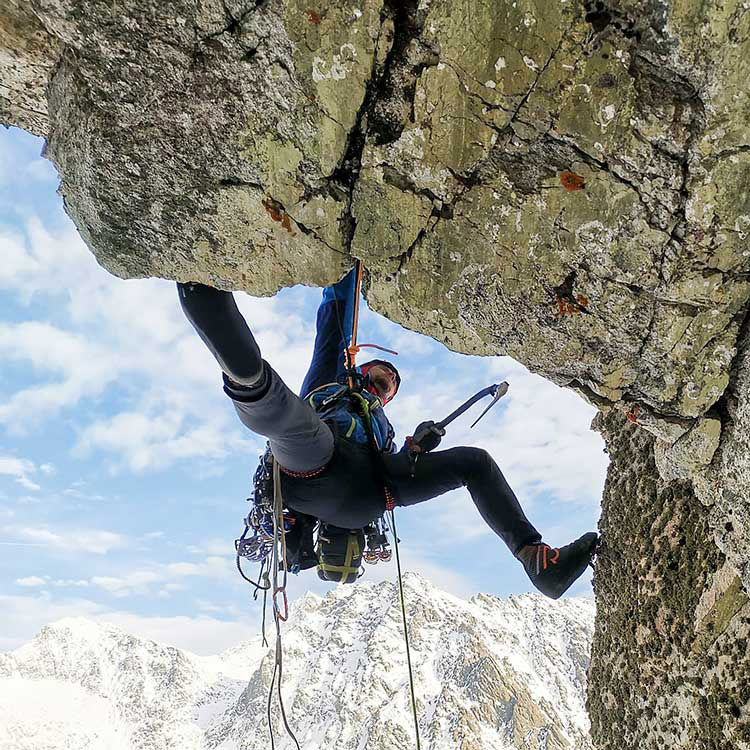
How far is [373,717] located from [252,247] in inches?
5718

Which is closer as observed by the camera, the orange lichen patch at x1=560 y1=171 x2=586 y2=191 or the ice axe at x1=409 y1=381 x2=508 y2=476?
the orange lichen patch at x1=560 y1=171 x2=586 y2=191

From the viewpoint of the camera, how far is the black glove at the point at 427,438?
4.75 meters

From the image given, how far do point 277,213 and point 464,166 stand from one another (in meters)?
0.90

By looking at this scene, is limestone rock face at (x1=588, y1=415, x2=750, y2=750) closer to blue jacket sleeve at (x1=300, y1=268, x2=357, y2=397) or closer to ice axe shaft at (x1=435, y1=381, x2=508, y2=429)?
ice axe shaft at (x1=435, y1=381, x2=508, y2=429)

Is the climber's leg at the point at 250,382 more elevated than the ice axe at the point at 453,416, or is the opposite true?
the ice axe at the point at 453,416

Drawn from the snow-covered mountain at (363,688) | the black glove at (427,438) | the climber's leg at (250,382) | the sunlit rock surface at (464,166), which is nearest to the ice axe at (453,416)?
the black glove at (427,438)

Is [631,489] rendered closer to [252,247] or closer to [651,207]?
[651,207]

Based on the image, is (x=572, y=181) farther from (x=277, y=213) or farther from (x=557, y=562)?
(x=557, y=562)

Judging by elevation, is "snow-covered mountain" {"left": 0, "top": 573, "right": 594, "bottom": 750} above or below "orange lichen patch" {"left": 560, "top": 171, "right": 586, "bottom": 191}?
above

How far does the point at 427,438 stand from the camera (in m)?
4.77

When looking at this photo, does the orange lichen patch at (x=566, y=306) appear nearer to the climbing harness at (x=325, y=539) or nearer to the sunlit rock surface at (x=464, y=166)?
the sunlit rock surface at (x=464, y=166)

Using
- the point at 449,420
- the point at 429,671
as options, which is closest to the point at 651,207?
the point at 449,420

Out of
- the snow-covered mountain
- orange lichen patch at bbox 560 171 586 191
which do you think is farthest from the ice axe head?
the snow-covered mountain

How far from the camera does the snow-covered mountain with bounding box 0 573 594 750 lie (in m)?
119
